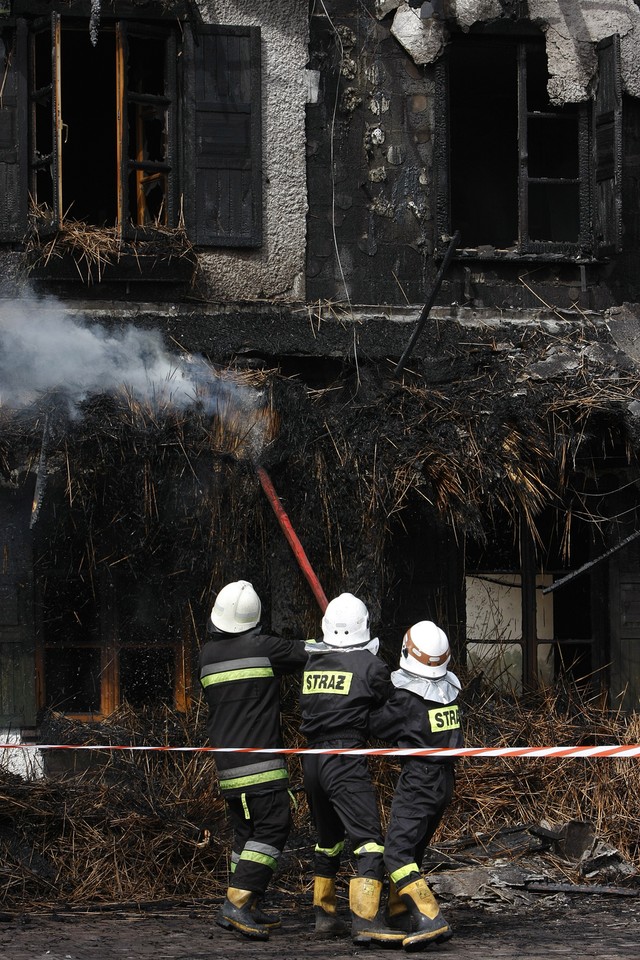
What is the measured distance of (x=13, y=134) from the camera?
9125 millimetres

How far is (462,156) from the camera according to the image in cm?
1320

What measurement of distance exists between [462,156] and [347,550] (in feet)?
20.0

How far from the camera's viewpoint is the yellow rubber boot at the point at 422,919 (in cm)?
605

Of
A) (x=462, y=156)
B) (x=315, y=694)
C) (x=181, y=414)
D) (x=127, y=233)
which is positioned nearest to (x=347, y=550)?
(x=181, y=414)

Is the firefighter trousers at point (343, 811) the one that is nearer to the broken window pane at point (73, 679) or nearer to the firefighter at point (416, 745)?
the firefighter at point (416, 745)

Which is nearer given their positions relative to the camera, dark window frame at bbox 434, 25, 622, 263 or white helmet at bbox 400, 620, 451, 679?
white helmet at bbox 400, 620, 451, 679

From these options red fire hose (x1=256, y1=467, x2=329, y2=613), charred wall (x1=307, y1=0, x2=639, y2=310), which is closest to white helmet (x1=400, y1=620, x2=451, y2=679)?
red fire hose (x1=256, y1=467, x2=329, y2=613)

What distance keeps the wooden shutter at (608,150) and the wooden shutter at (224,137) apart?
258cm

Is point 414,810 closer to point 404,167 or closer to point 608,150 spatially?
point 404,167

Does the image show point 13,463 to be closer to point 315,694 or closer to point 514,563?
point 315,694

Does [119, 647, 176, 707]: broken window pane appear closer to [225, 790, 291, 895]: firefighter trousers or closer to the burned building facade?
the burned building facade

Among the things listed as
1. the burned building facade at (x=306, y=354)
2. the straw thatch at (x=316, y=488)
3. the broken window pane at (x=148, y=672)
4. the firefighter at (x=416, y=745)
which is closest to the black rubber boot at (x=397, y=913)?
the firefighter at (x=416, y=745)

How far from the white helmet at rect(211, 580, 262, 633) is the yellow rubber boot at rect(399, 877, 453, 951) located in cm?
161

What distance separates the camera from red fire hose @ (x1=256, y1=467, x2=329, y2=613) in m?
8.24
